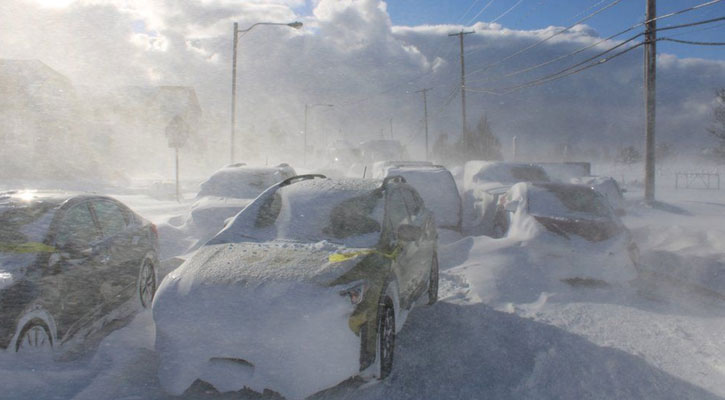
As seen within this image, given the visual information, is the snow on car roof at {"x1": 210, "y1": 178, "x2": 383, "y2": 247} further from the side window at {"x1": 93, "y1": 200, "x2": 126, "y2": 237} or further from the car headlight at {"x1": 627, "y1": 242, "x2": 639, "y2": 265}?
the car headlight at {"x1": 627, "y1": 242, "x2": 639, "y2": 265}

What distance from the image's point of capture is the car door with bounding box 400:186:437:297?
4.99 meters

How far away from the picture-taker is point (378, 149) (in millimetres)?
35094

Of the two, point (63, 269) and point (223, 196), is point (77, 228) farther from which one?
point (223, 196)

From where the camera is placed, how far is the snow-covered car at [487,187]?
10789 mm

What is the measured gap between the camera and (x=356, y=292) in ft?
11.5

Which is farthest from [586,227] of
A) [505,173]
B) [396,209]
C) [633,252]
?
[505,173]

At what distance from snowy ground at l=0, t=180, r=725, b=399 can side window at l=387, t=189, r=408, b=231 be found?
115cm

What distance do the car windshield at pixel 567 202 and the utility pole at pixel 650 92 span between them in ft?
29.8

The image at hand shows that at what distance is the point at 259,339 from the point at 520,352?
252cm

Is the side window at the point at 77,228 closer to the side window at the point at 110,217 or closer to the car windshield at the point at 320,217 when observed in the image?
the side window at the point at 110,217

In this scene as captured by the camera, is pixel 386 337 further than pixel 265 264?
Yes

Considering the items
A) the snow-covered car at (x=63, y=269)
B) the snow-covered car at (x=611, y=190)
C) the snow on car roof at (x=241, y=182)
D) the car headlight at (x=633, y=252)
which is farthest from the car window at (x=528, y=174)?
the snow-covered car at (x=63, y=269)

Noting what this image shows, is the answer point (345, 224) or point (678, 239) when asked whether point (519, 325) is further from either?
point (678, 239)

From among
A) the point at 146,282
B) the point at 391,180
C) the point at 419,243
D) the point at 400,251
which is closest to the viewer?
the point at 400,251
